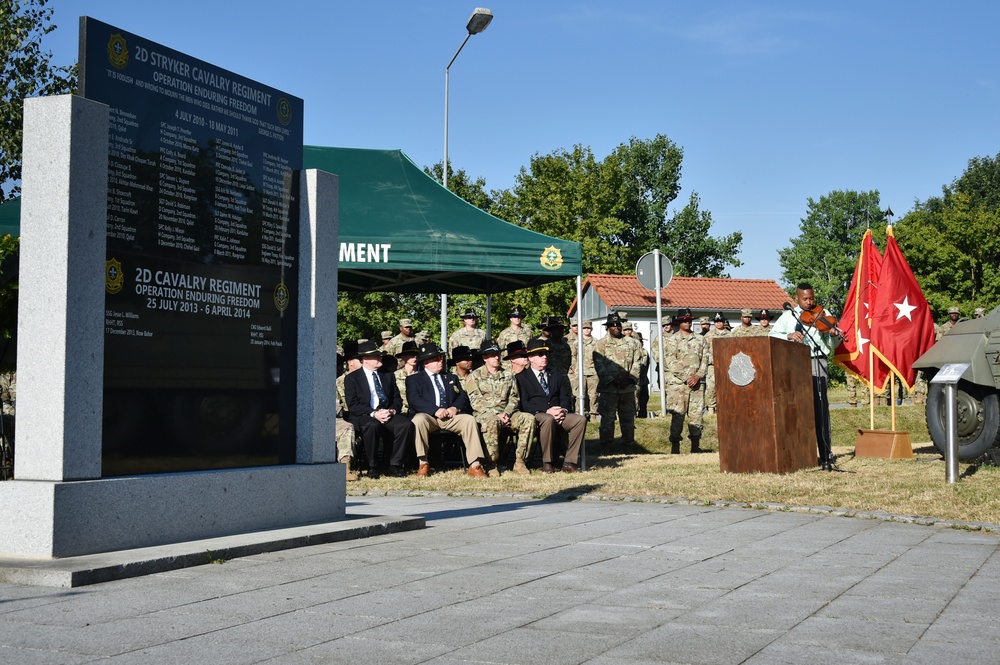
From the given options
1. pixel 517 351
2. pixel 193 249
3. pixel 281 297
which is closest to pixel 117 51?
pixel 193 249

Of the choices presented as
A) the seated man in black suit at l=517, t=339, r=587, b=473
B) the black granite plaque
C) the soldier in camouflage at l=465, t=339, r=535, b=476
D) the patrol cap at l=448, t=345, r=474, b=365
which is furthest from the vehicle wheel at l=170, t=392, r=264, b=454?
the patrol cap at l=448, t=345, r=474, b=365

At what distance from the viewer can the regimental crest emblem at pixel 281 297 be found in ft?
26.5

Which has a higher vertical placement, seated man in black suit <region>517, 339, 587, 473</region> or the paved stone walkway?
seated man in black suit <region>517, 339, 587, 473</region>

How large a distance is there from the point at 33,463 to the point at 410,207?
892cm

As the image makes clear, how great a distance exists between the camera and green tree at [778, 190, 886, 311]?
89875 mm

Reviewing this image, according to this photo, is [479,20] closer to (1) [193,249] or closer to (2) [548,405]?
(2) [548,405]

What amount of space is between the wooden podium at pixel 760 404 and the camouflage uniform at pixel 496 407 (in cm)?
255

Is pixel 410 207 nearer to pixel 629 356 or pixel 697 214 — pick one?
pixel 629 356

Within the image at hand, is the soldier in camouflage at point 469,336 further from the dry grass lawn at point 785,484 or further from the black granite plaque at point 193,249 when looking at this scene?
the black granite plaque at point 193,249

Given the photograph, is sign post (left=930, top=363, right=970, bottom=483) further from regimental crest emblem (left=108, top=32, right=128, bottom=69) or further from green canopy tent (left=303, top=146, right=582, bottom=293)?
regimental crest emblem (left=108, top=32, right=128, bottom=69)

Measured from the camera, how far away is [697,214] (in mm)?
77625

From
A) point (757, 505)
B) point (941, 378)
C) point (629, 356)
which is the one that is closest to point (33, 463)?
point (757, 505)

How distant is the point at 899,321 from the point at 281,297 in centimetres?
987

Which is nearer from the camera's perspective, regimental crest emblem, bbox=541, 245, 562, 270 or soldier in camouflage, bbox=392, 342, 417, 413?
regimental crest emblem, bbox=541, 245, 562, 270
